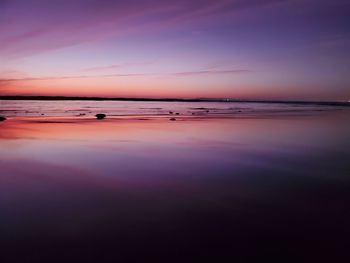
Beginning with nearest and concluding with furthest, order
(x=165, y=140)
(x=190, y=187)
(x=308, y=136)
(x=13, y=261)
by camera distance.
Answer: (x=13, y=261)
(x=190, y=187)
(x=165, y=140)
(x=308, y=136)

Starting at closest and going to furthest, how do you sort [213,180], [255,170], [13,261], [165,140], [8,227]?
1. [13,261]
2. [8,227]
3. [213,180]
4. [255,170]
5. [165,140]

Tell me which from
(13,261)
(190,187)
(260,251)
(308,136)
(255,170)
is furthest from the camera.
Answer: (308,136)

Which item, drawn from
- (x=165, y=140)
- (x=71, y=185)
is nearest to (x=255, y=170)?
(x=71, y=185)

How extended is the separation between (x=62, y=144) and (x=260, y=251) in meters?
11.9

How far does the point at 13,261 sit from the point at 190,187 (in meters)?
4.25

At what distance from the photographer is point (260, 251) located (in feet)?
14.7

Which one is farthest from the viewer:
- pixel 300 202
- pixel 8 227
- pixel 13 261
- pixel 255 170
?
pixel 255 170

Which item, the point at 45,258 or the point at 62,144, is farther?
the point at 62,144

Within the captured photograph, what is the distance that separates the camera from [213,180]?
27.8 feet

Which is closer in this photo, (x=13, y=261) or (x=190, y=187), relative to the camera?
(x=13, y=261)

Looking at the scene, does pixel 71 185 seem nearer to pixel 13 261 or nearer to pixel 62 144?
pixel 13 261

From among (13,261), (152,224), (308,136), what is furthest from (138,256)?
(308,136)

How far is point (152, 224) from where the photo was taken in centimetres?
543

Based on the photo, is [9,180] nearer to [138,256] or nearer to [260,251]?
[138,256]
